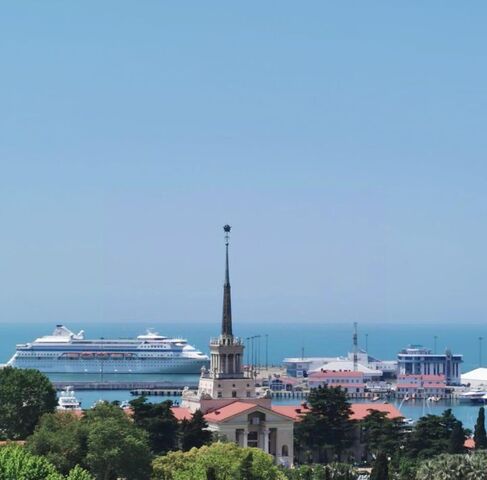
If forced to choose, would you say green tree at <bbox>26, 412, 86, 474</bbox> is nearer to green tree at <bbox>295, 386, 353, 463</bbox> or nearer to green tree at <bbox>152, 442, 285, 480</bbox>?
green tree at <bbox>152, 442, 285, 480</bbox>

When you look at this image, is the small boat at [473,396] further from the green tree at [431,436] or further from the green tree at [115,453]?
the green tree at [115,453]

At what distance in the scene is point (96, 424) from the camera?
4966cm

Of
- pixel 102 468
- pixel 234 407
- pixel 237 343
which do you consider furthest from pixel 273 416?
pixel 102 468

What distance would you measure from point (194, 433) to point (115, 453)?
11.4 m

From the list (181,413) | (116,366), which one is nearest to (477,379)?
(116,366)

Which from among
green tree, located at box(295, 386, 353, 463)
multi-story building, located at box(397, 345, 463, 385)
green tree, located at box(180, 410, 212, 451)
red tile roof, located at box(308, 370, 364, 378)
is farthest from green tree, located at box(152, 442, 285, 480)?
multi-story building, located at box(397, 345, 463, 385)

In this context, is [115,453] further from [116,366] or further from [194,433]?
[116,366]

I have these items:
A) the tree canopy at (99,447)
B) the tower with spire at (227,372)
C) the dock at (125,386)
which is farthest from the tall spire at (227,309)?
Result: the dock at (125,386)

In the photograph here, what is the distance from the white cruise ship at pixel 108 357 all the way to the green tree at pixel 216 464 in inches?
4537

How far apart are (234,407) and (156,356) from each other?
103904mm

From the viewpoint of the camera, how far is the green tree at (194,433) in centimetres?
5900

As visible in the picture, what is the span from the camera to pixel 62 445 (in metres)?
49.7

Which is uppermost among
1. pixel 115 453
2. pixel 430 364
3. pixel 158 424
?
pixel 430 364

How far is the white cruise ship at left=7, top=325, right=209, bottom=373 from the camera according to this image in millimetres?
167875
